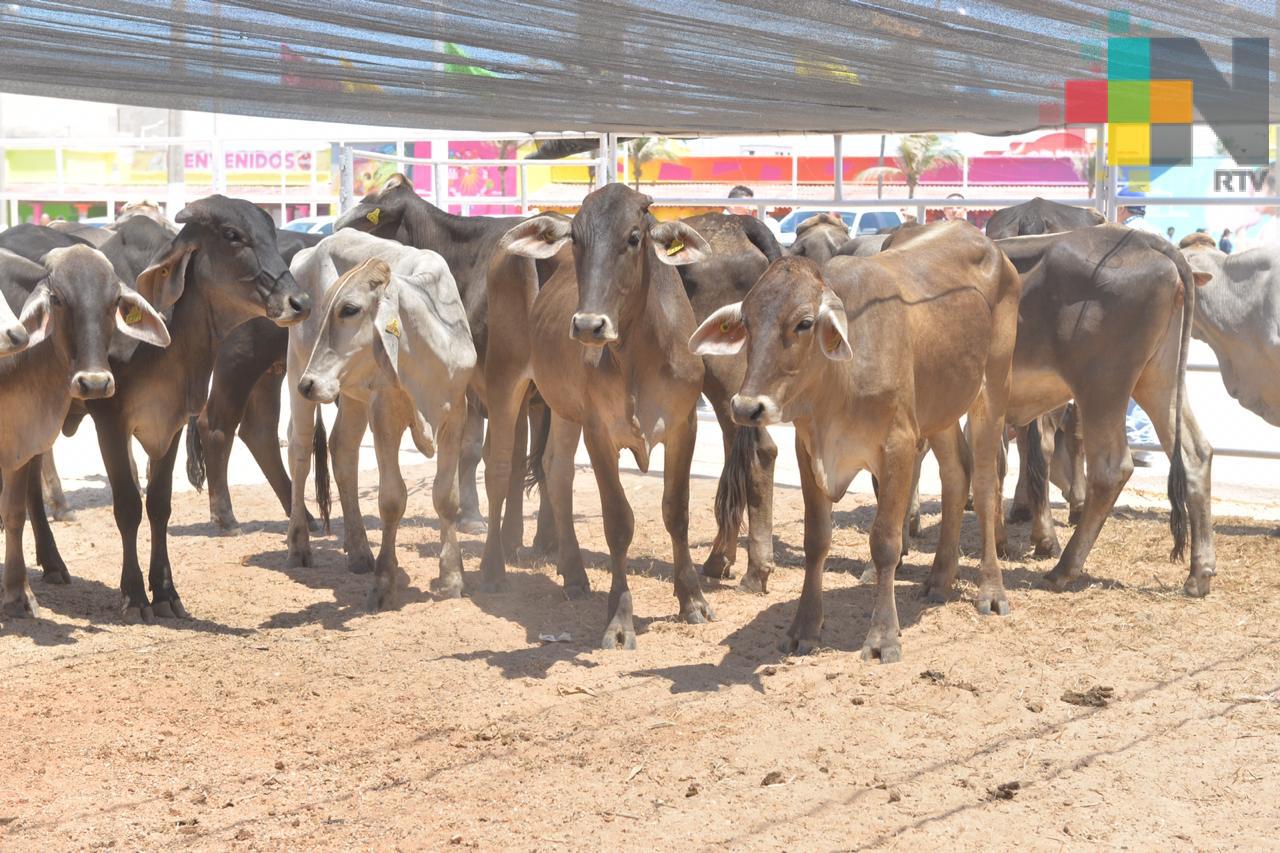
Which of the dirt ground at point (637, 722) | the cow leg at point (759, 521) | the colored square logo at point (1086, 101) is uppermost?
the colored square logo at point (1086, 101)

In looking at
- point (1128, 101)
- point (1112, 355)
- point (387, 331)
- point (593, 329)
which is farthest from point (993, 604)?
point (1128, 101)

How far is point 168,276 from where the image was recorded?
7285 mm

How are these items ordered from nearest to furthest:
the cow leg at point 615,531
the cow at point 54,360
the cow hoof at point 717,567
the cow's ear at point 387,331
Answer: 1. the cow at point 54,360
2. the cow leg at point 615,531
3. the cow's ear at point 387,331
4. the cow hoof at point 717,567

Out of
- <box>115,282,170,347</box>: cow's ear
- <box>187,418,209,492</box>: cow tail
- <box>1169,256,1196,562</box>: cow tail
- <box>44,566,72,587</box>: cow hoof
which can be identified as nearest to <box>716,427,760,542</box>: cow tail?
<box>1169,256,1196,562</box>: cow tail

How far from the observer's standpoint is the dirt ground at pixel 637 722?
4.68 metres

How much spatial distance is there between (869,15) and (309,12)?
245 cm

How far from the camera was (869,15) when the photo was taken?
6637 millimetres

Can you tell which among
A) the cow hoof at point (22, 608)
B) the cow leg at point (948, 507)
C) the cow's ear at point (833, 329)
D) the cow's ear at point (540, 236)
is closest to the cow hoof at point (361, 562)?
the cow hoof at point (22, 608)

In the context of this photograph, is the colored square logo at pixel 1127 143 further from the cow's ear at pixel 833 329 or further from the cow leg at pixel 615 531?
the cow leg at pixel 615 531

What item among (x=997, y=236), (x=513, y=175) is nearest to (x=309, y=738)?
(x=997, y=236)

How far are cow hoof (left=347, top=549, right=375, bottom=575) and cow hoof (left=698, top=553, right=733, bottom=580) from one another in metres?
1.87

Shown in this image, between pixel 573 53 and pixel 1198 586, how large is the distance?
13.7 ft

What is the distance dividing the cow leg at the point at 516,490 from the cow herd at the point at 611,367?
0.6 inches

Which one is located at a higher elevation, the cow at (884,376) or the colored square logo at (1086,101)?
the colored square logo at (1086,101)
